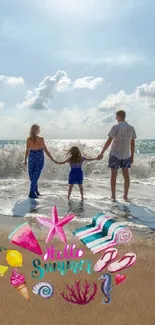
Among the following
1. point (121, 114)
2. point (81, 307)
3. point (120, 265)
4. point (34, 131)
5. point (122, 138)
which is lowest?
point (81, 307)

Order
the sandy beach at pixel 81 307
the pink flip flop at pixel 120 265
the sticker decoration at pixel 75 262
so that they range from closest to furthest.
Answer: the sandy beach at pixel 81 307 < the sticker decoration at pixel 75 262 < the pink flip flop at pixel 120 265

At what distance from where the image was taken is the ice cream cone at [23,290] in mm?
2168

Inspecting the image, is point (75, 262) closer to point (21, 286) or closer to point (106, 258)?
point (106, 258)

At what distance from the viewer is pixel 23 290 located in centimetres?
219

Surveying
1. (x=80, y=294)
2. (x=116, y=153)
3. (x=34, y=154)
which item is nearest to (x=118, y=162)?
(x=116, y=153)

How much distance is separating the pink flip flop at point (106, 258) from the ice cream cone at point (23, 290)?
517 millimetres

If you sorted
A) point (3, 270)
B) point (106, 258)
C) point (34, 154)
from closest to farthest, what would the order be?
point (106, 258), point (3, 270), point (34, 154)

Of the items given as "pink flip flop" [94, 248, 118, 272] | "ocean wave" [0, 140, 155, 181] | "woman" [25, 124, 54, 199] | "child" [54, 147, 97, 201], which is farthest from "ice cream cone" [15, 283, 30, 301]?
"ocean wave" [0, 140, 155, 181]

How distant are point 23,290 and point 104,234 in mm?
678

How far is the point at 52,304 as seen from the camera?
2.14 meters

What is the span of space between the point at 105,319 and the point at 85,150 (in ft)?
43.3

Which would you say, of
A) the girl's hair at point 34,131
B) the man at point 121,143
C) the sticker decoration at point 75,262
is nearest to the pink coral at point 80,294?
the sticker decoration at point 75,262

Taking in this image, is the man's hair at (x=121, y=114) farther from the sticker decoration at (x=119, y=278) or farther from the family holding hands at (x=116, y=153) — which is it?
the sticker decoration at (x=119, y=278)

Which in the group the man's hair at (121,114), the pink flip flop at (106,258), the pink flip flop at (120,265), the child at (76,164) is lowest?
the pink flip flop at (120,265)
